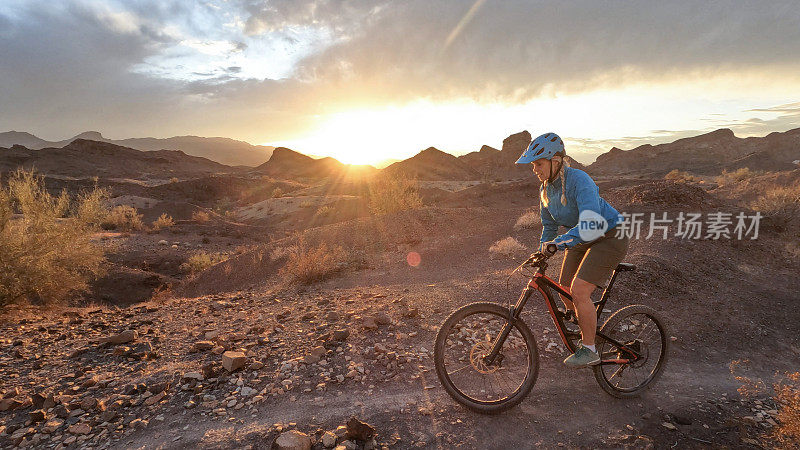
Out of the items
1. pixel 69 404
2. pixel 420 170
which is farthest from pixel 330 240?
pixel 420 170

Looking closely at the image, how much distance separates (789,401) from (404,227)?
11180mm

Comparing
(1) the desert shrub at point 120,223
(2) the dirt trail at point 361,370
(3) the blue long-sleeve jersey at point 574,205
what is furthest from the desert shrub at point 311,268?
(1) the desert shrub at point 120,223

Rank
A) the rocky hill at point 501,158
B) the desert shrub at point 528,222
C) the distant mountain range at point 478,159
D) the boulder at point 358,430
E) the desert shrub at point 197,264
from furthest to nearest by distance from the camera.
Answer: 1. the rocky hill at point 501,158
2. the distant mountain range at point 478,159
3. the desert shrub at point 197,264
4. the desert shrub at point 528,222
5. the boulder at point 358,430

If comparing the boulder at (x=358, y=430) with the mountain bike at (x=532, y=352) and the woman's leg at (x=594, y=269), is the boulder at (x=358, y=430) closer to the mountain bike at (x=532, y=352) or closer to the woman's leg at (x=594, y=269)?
the mountain bike at (x=532, y=352)

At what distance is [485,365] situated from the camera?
3881mm

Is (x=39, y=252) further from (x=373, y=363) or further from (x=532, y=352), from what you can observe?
(x=532, y=352)

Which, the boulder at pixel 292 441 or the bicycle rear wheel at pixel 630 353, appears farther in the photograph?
the bicycle rear wheel at pixel 630 353

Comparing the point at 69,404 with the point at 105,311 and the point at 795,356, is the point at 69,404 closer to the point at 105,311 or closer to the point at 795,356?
the point at 105,311

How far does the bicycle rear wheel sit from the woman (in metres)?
0.44

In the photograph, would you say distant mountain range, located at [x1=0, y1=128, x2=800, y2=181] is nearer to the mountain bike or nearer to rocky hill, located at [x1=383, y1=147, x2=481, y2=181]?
rocky hill, located at [x1=383, y1=147, x2=481, y2=181]

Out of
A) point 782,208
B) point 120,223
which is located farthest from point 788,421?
point 120,223

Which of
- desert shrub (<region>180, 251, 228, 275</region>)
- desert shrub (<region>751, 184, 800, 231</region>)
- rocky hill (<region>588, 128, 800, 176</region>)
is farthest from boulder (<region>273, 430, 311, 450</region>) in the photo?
rocky hill (<region>588, 128, 800, 176</region>)

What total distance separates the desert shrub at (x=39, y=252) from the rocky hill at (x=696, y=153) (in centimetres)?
7613

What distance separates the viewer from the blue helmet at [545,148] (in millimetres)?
3570
